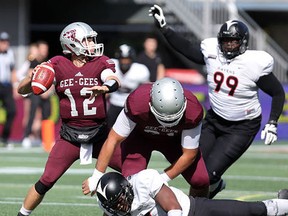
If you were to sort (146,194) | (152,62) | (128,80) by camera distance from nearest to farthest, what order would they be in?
(146,194)
(128,80)
(152,62)

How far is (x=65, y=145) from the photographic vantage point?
747cm

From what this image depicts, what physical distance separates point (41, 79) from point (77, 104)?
1.20ft

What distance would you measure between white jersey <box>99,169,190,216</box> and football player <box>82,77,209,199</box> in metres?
0.52

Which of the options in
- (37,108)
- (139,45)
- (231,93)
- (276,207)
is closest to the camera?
(276,207)

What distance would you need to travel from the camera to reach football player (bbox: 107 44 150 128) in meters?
→ 12.4

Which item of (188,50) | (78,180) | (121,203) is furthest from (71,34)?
(78,180)

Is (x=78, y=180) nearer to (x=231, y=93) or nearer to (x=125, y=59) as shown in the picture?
(x=125, y=59)

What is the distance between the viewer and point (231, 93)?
8.10m

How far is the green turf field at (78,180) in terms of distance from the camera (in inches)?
341

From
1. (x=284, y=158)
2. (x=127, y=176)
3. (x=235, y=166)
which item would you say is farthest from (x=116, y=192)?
(x=284, y=158)

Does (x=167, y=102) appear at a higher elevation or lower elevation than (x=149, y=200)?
higher

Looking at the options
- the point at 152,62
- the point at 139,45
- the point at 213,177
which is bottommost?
the point at 139,45

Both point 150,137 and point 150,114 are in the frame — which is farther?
point 150,137

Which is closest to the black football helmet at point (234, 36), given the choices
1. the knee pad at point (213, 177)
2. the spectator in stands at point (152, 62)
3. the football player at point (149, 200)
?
the knee pad at point (213, 177)
